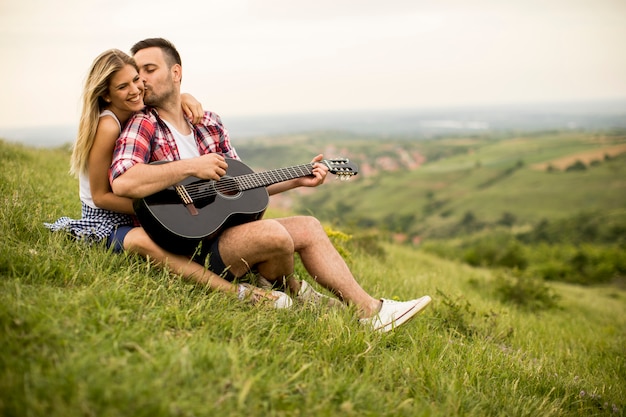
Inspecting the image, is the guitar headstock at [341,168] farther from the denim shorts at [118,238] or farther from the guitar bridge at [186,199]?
the denim shorts at [118,238]

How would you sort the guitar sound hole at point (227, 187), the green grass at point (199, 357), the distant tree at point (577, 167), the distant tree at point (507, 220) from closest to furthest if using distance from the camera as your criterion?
the green grass at point (199, 357) → the guitar sound hole at point (227, 187) → the distant tree at point (507, 220) → the distant tree at point (577, 167)

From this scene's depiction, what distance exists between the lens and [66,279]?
9.07 feet

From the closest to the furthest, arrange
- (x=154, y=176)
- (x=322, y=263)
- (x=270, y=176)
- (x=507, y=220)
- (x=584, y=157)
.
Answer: (x=154, y=176) → (x=322, y=263) → (x=270, y=176) → (x=507, y=220) → (x=584, y=157)

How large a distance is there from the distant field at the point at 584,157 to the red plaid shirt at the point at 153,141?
96.1 m

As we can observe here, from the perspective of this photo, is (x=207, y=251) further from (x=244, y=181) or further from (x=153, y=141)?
(x=153, y=141)

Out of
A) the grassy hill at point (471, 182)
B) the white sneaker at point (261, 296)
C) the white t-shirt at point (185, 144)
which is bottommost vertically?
the grassy hill at point (471, 182)

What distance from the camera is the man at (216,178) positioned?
3238 mm

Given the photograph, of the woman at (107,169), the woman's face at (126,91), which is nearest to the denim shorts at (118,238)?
the woman at (107,169)

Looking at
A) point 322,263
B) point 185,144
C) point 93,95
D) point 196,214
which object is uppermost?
point 93,95

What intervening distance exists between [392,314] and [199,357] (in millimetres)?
1748

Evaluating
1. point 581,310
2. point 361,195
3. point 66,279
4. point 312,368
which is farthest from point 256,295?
point 361,195

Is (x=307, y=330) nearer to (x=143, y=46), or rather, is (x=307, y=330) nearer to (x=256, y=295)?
(x=256, y=295)

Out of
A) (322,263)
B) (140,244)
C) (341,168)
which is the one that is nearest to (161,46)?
(140,244)

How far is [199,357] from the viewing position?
2240mm
